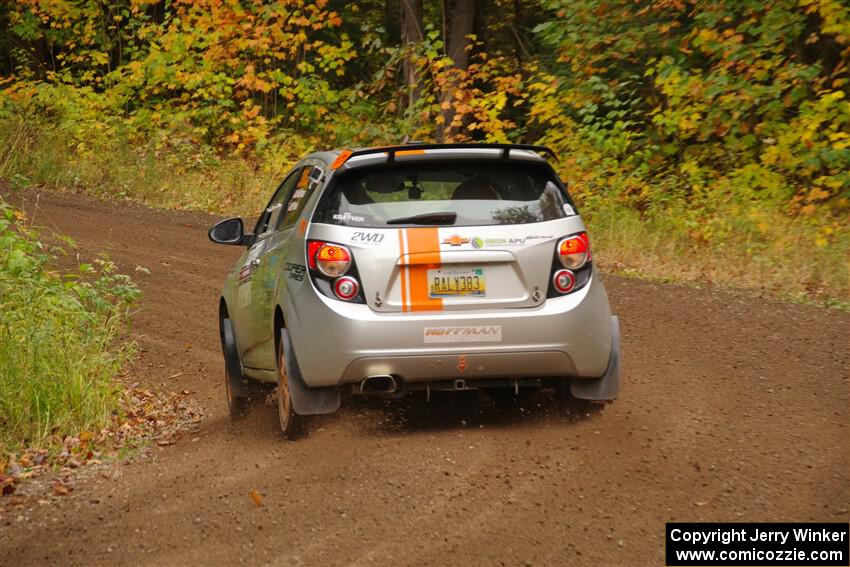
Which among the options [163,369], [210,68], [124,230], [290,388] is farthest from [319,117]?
[290,388]

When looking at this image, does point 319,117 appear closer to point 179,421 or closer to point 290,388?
point 179,421

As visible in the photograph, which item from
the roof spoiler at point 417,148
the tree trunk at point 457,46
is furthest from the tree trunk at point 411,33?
the roof spoiler at point 417,148

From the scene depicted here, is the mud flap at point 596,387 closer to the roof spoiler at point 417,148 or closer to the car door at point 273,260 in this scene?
the roof spoiler at point 417,148

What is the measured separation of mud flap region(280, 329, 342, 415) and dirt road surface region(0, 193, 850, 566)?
0.23 meters

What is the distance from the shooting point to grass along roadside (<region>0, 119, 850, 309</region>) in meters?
13.8

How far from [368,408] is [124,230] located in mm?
11392

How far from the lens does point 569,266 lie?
21.9ft

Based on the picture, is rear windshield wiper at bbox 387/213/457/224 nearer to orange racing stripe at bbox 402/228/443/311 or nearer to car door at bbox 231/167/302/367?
orange racing stripe at bbox 402/228/443/311

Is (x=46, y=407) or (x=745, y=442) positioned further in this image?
(x=46, y=407)

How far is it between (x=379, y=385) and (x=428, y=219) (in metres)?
0.95

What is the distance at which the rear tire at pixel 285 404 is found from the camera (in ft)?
22.5

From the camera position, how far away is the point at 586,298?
6707mm

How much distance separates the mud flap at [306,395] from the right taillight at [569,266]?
1324 millimetres

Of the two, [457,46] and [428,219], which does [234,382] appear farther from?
Answer: [457,46]
